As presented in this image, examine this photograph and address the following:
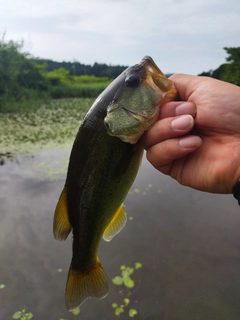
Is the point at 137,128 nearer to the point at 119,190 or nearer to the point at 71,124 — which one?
the point at 119,190

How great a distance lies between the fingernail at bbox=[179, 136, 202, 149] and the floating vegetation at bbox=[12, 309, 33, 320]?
10.7 ft

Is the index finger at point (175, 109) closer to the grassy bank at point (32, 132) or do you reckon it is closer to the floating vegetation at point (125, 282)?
the floating vegetation at point (125, 282)

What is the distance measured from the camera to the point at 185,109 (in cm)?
163

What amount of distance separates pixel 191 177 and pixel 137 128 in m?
0.61

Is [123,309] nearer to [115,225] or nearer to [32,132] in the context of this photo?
[115,225]

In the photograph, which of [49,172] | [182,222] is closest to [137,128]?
[182,222]

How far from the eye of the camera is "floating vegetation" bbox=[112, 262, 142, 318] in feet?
12.2

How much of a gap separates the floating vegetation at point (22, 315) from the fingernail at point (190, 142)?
326 centimetres

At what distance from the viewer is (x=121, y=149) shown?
1688 mm

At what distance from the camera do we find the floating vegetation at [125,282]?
3.72 metres

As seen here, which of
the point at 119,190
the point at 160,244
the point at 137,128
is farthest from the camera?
the point at 160,244

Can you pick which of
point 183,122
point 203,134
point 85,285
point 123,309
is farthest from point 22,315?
point 183,122

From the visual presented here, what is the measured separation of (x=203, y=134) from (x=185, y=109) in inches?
14.0

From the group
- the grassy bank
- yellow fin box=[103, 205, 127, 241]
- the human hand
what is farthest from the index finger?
the grassy bank
